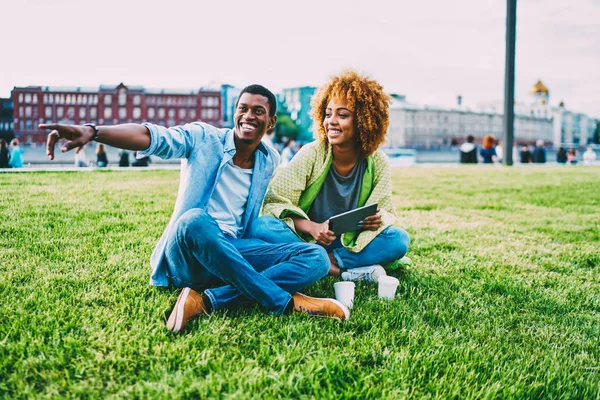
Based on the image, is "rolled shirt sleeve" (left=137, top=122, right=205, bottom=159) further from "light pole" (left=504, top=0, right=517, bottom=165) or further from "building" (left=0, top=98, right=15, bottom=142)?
"building" (left=0, top=98, right=15, bottom=142)

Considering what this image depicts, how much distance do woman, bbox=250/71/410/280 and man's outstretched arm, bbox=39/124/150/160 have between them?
106 cm

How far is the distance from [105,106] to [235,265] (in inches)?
3254

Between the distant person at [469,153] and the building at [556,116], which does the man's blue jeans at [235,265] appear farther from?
the building at [556,116]

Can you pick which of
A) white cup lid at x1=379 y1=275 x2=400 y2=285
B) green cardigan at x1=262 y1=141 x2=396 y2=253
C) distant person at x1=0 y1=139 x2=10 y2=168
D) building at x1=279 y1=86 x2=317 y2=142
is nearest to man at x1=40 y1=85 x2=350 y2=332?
green cardigan at x1=262 y1=141 x2=396 y2=253

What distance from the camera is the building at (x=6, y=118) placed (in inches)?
2721

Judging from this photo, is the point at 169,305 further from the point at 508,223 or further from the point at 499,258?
the point at 508,223

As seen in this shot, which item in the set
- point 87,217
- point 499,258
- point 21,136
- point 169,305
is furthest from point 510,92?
point 21,136

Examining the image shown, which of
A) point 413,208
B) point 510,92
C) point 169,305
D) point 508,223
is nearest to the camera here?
point 169,305

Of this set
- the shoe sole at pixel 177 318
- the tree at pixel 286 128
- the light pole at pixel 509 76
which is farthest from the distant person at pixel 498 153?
the tree at pixel 286 128

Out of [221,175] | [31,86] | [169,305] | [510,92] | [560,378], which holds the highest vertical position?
[31,86]

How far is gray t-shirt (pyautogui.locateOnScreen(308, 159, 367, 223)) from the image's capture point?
10.8ft

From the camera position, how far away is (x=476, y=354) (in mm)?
2154

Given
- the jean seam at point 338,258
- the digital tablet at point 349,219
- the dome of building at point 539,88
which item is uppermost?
the dome of building at point 539,88

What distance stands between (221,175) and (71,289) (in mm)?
1141
